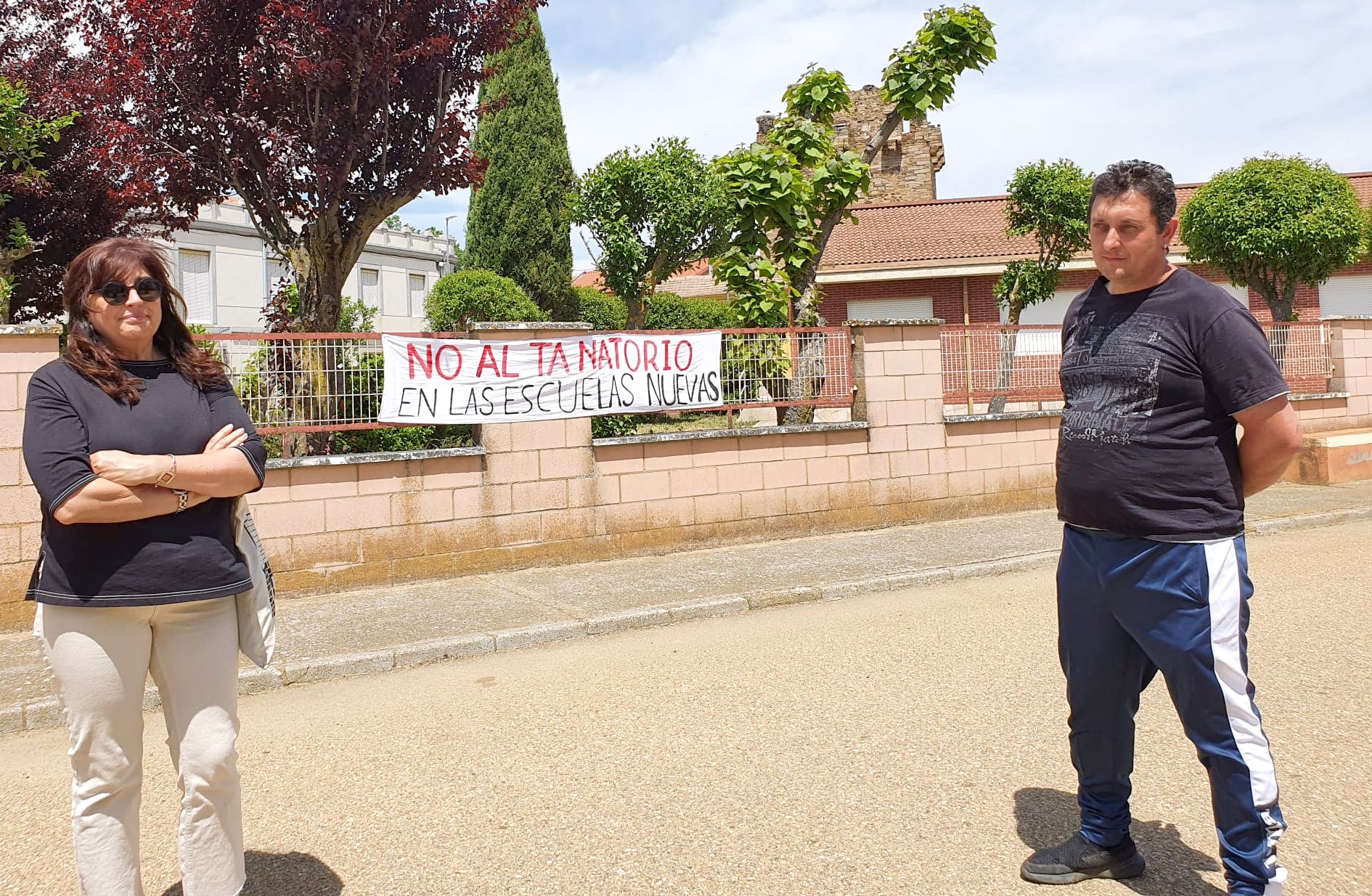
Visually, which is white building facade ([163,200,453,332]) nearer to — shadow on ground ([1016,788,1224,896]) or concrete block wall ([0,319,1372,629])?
concrete block wall ([0,319,1372,629])

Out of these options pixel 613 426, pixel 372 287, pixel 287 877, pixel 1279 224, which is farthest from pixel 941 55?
pixel 372 287

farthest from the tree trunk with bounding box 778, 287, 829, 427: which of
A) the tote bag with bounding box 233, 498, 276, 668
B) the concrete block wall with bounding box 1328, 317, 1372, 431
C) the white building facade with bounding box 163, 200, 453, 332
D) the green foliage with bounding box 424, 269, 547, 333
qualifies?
the white building facade with bounding box 163, 200, 453, 332

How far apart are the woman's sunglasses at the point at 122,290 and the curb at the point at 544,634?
91.7 inches

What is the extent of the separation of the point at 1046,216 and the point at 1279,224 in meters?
3.79

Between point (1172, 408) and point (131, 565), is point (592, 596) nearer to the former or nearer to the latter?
point (131, 565)

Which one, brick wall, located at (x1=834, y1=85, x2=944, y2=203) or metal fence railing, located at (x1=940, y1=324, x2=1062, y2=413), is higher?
brick wall, located at (x1=834, y1=85, x2=944, y2=203)

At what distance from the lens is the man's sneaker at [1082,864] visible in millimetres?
3066

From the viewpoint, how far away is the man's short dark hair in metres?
2.84

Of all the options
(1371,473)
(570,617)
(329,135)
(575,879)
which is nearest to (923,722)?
(575,879)

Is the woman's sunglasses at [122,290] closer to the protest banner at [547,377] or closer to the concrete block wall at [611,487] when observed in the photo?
the concrete block wall at [611,487]

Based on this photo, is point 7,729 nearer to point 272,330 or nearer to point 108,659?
point 108,659

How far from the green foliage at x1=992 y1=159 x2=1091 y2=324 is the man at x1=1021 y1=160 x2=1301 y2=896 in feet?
51.5

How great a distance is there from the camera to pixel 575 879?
3189mm

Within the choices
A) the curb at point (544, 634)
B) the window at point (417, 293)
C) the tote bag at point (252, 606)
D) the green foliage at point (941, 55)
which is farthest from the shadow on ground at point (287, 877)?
the window at point (417, 293)
